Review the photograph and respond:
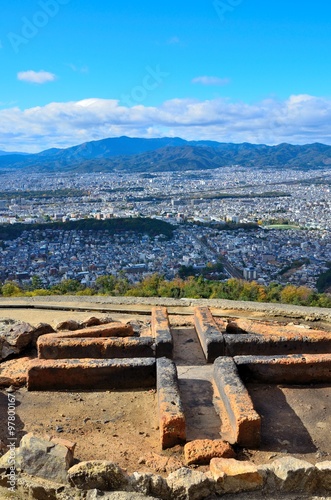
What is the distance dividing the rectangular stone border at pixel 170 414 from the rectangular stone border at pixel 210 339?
1634 mm

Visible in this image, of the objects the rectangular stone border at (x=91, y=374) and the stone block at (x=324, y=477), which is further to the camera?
the rectangular stone border at (x=91, y=374)

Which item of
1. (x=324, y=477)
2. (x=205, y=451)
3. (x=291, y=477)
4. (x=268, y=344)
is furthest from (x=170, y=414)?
(x=268, y=344)

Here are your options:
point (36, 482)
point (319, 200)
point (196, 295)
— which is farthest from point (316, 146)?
point (36, 482)

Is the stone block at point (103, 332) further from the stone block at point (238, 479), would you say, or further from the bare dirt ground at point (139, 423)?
the stone block at point (238, 479)

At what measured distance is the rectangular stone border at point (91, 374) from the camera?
739cm

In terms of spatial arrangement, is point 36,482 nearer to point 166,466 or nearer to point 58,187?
point 166,466

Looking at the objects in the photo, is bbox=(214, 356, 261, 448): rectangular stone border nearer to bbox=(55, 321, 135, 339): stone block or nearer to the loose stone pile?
the loose stone pile

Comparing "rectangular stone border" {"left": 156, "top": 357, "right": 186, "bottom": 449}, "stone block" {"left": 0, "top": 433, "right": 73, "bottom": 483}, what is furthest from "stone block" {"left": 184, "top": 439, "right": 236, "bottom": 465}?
"stone block" {"left": 0, "top": 433, "right": 73, "bottom": 483}

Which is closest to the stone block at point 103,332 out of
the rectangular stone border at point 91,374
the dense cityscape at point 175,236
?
the rectangular stone border at point 91,374

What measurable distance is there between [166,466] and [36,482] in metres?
1.48

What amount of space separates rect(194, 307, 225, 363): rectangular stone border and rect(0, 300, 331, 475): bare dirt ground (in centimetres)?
99

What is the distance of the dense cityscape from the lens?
109 ft

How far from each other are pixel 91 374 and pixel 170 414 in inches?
78.5

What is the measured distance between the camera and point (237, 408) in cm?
608
